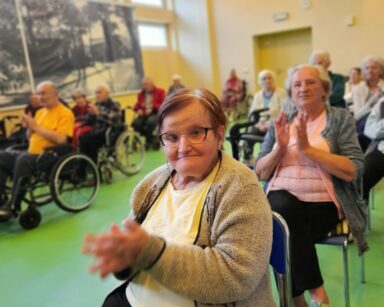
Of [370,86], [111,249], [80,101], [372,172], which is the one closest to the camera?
[111,249]

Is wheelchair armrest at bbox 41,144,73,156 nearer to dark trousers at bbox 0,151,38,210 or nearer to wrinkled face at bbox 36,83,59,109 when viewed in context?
dark trousers at bbox 0,151,38,210

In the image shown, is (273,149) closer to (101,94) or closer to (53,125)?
(53,125)

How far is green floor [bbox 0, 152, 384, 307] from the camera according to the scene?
71.4 inches

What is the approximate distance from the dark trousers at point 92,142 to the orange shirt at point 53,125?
855 mm

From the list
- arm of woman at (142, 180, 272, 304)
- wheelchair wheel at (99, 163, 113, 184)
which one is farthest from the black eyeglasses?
wheelchair wheel at (99, 163, 113, 184)

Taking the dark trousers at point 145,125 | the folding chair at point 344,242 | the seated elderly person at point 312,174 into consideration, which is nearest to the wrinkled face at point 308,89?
the seated elderly person at point 312,174

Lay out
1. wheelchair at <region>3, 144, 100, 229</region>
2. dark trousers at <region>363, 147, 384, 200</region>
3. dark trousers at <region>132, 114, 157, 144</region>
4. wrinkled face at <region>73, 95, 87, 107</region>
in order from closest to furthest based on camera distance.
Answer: dark trousers at <region>363, 147, 384, 200</region> → wheelchair at <region>3, 144, 100, 229</region> → wrinkled face at <region>73, 95, 87, 107</region> → dark trousers at <region>132, 114, 157, 144</region>

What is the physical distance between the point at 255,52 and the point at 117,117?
18.0 feet

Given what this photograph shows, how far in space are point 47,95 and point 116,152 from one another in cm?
126

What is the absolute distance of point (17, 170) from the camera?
2.90 meters

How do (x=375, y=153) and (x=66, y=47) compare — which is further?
(x=66, y=47)

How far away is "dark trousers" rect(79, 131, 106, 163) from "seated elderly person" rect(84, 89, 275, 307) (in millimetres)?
3076

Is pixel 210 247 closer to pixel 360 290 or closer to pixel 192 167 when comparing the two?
pixel 192 167

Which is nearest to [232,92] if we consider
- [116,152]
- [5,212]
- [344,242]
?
[116,152]
